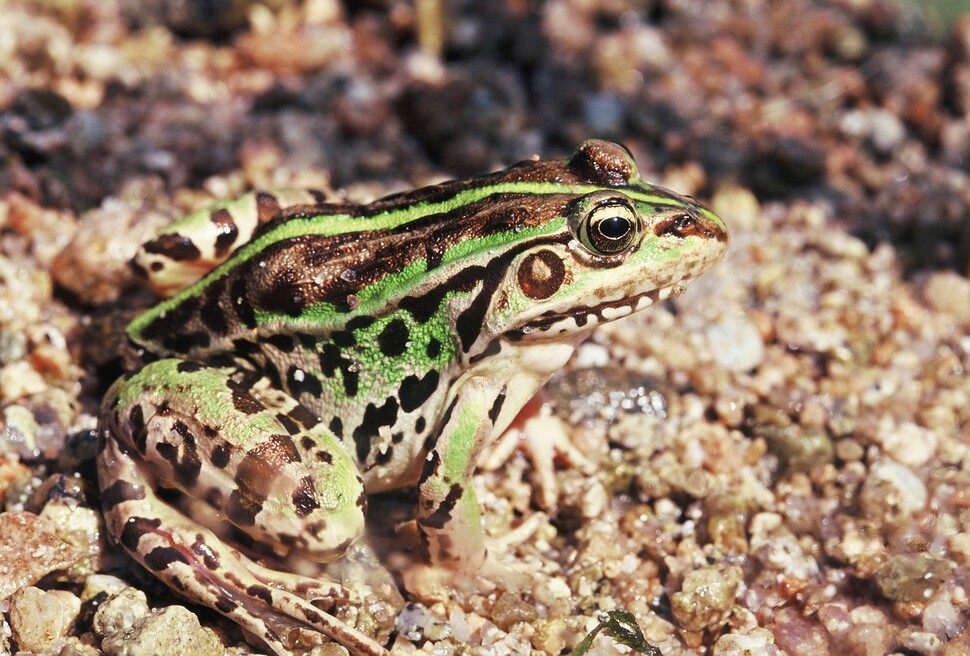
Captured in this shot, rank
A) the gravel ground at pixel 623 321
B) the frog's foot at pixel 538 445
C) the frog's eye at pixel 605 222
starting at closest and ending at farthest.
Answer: the frog's eye at pixel 605 222 → the gravel ground at pixel 623 321 → the frog's foot at pixel 538 445

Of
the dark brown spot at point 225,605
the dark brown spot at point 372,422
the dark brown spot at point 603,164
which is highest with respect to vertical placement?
the dark brown spot at point 603,164

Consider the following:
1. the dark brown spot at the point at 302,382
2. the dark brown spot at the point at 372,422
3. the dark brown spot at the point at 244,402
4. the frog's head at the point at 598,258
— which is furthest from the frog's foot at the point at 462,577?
the frog's head at the point at 598,258

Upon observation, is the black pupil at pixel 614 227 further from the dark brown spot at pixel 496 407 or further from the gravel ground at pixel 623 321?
the gravel ground at pixel 623 321

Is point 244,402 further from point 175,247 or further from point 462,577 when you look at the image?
point 462,577

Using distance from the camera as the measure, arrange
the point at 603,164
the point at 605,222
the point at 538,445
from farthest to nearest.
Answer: the point at 538,445 < the point at 603,164 < the point at 605,222

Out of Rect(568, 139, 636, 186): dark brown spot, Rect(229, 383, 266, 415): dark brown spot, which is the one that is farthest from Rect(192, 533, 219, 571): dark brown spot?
Rect(568, 139, 636, 186): dark brown spot

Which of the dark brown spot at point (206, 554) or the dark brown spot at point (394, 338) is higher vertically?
the dark brown spot at point (394, 338)

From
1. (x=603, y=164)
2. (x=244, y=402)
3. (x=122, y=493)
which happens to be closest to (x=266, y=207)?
(x=244, y=402)

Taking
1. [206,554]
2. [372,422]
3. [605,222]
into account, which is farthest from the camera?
[372,422]
